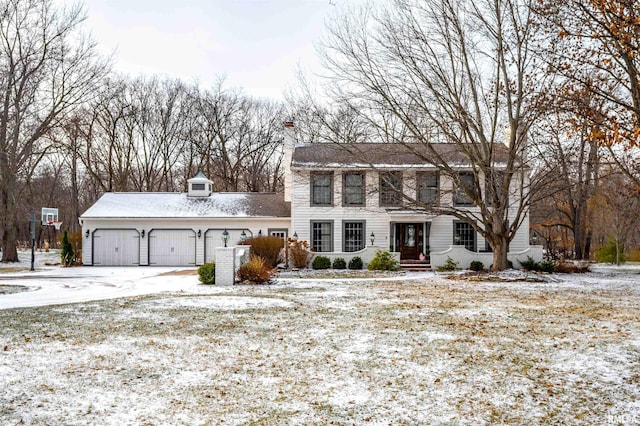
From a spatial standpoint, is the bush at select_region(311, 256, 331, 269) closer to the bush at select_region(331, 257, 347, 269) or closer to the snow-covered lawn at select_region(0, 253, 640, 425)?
the bush at select_region(331, 257, 347, 269)

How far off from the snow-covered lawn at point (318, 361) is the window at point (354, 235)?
13.7 meters

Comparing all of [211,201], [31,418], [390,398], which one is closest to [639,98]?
[390,398]

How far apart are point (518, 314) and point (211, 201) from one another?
71.0 ft

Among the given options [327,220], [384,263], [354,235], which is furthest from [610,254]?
[327,220]

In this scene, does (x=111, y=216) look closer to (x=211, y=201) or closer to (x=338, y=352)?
(x=211, y=201)

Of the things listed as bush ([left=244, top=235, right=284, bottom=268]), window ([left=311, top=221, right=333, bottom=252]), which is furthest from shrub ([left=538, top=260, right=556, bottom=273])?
bush ([left=244, top=235, right=284, bottom=268])

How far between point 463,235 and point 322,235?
22.6 feet

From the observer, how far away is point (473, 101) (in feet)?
69.5

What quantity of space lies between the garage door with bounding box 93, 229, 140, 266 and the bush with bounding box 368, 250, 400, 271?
12.4m

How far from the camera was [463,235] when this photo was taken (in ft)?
88.3

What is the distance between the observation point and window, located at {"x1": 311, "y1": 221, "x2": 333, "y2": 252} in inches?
1060

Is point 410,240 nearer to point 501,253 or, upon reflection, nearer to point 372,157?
point 372,157

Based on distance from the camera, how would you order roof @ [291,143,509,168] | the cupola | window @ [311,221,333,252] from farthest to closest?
the cupola < window @ [311,221,333,252] < roof @ [291,143,509,168]

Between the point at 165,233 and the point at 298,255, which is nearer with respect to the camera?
the point at 298,255
